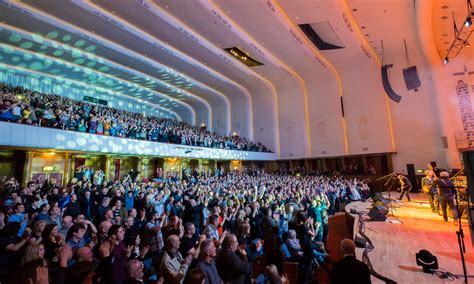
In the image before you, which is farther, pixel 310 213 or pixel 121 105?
pixel 121 105

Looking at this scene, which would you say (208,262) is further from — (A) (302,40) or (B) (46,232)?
(A) (302,40)

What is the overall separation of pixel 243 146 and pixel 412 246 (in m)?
16.5

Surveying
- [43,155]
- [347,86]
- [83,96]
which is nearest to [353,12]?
[347,86]

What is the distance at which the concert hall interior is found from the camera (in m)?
3.12

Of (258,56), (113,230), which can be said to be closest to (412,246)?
(113,230)

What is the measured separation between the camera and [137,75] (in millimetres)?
18797

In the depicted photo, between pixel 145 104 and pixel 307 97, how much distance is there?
16.4 m

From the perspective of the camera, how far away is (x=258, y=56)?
1722cm

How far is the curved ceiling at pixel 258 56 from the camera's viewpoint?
Answer: 11.9 metres

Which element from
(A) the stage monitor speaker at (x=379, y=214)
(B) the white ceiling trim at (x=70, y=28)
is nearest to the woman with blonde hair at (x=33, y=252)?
(A) the stage monitor speaker at (x=379, y=214)

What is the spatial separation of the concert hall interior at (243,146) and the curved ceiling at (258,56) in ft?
0.37

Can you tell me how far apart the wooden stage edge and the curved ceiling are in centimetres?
892

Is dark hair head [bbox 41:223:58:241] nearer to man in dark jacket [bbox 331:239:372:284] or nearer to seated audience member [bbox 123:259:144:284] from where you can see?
seated audience member [bbox 123:259:144:284]

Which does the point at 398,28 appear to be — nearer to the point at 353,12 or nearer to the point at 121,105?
the point at 353,12
